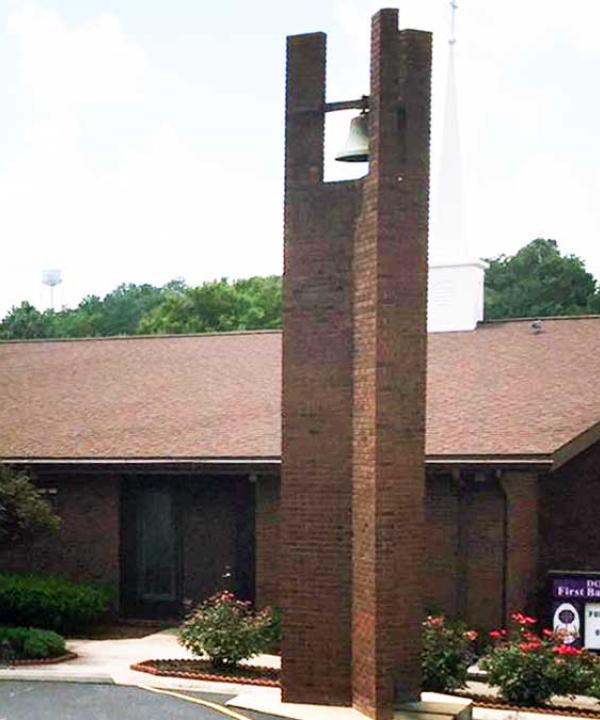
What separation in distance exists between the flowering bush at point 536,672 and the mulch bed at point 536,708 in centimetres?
13

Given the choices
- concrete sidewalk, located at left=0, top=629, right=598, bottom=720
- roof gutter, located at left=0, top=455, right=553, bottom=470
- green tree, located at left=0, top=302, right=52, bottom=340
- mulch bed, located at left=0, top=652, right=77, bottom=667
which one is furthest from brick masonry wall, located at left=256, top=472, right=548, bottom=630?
green tree, located at left=0, top=302, right=52, bottom=340

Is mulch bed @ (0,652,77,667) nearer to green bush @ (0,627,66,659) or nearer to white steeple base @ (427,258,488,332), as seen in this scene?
green bush @ (0,627,66,659)

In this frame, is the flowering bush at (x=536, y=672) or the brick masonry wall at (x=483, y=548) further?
the brick masonry wall at (x=483, y=548)

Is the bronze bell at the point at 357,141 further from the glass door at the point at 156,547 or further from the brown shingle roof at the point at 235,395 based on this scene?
the glass door at the point at 156,547

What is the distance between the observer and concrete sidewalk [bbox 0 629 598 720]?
1425 cm

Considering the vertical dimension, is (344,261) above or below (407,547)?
above

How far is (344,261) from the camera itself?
567 inches

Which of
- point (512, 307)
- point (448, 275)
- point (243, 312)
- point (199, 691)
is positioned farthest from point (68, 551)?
point (512, 307)

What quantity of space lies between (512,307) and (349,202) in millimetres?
58975

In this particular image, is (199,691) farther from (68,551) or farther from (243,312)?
(243,312)

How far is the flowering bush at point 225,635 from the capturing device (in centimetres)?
1733

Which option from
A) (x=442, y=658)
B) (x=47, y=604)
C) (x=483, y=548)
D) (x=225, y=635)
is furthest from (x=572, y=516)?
(x=47, y=604)

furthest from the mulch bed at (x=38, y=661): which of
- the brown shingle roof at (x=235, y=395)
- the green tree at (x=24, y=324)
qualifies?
the green tree at (x=24, y=324)

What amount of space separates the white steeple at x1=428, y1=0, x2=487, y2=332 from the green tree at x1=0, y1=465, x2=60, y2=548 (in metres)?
10.0
